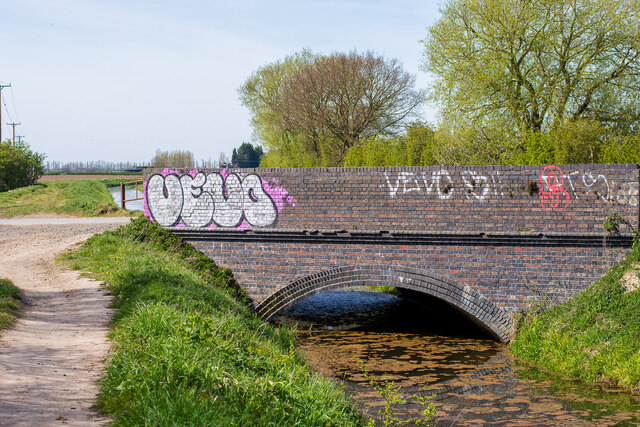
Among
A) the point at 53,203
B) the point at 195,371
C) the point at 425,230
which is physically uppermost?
the point at 53,203

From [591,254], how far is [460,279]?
2.44 meters

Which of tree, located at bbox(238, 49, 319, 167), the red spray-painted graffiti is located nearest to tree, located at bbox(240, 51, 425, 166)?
tree, located at bbox(238, 49, 319, 167)

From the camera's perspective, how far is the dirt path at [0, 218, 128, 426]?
536 centimetres

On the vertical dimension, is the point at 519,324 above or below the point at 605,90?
below

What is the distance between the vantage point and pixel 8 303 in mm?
8961

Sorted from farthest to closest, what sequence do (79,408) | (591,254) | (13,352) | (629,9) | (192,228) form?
(629,9), (192,228), (591,254), (13,352), (79,408)

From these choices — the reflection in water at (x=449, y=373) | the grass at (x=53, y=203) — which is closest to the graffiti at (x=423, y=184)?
the reflection in water at (x=449, y=373)

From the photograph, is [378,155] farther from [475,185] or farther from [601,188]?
[601,188]

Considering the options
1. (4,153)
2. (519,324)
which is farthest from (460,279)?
(4,153)

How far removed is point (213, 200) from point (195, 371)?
765 centimetres

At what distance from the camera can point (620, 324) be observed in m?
10.8

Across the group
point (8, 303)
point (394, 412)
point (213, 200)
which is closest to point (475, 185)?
point (394, 412)

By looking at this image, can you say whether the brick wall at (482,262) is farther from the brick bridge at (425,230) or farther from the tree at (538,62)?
the tree at (538,62)

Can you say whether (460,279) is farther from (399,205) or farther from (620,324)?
(620,324)
